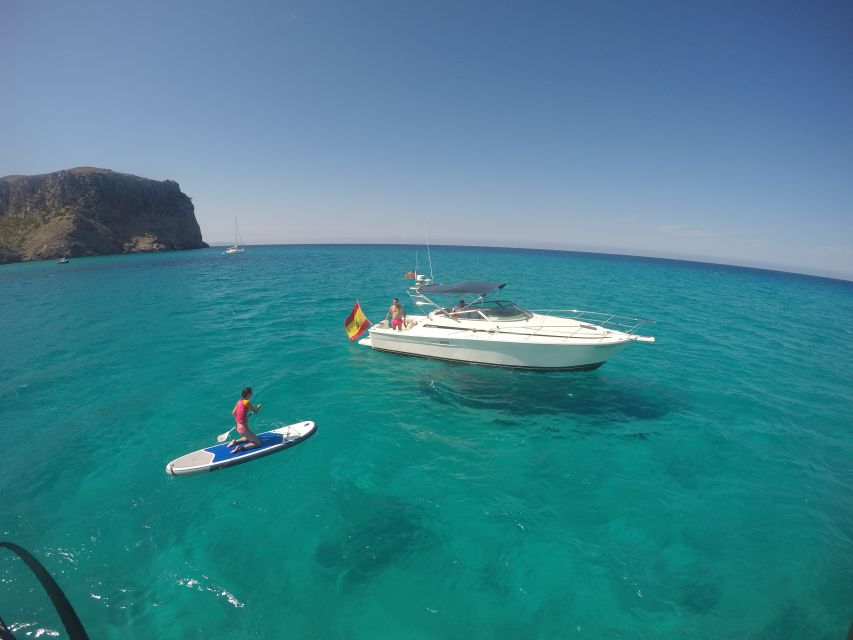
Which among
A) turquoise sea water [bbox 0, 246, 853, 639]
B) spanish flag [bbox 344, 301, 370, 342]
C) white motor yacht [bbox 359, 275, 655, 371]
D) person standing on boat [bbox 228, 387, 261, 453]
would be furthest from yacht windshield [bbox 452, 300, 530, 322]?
person standing on boat [bbox 228, 387, 261, 453]

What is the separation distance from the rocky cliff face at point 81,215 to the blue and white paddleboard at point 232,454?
9459 cm

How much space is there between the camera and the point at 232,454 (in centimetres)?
923

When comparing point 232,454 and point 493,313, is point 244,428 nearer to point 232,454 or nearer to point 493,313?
point 232,454

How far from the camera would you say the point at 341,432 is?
10.8 m

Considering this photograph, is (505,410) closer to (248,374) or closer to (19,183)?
(248,374)

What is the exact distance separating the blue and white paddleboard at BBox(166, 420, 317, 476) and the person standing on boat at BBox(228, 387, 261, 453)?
0.45 ft

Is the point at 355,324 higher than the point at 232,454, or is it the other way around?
the point at 355,324

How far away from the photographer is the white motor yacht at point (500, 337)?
531 inches

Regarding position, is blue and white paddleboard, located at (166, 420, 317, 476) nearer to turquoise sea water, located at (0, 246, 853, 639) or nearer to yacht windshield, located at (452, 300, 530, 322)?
turquoise sea water, located at (0, 246, 853, 639)

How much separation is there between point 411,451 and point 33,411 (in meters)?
13.7

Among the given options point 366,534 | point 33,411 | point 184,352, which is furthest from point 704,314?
point 33,411

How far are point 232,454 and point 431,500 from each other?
5.72 m

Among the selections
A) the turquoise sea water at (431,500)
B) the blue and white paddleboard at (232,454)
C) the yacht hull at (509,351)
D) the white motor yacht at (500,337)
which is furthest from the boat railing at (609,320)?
the blue and white paddleboard at (232,454)

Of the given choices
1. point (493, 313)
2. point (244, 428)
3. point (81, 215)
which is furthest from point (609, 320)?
point (81, 215)
